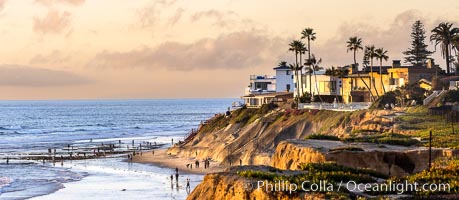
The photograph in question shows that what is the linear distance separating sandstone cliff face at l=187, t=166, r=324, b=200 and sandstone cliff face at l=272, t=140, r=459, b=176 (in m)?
11.3

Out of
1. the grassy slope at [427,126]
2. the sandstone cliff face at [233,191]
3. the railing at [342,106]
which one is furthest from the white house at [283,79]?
the sandstone cliff face at [233,191]

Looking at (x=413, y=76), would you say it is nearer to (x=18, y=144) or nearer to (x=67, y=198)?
(x=67, y=198)

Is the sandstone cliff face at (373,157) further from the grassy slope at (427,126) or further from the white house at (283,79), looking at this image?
the white house at (283,79)

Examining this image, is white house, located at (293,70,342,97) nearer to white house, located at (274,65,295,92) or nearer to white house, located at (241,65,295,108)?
white house, located at (241,65,295,108)

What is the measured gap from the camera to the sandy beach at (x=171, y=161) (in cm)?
7050

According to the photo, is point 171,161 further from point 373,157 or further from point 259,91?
point 373,157

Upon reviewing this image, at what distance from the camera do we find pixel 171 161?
81.8 metres

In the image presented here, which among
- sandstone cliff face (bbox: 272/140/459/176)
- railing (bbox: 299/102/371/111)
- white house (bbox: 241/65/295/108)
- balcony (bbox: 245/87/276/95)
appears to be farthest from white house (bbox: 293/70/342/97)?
→ sandstone cliff face (bbox: 272/140/459/176)

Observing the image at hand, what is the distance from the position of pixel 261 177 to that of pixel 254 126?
57.7m

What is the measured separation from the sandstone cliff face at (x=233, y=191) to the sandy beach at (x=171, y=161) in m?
41.6

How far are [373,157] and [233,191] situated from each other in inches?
610

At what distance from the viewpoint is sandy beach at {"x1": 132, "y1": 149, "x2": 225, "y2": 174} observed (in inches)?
2776

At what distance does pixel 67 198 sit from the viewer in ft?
179

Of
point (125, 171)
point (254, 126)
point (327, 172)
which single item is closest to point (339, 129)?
point (254, 126)
